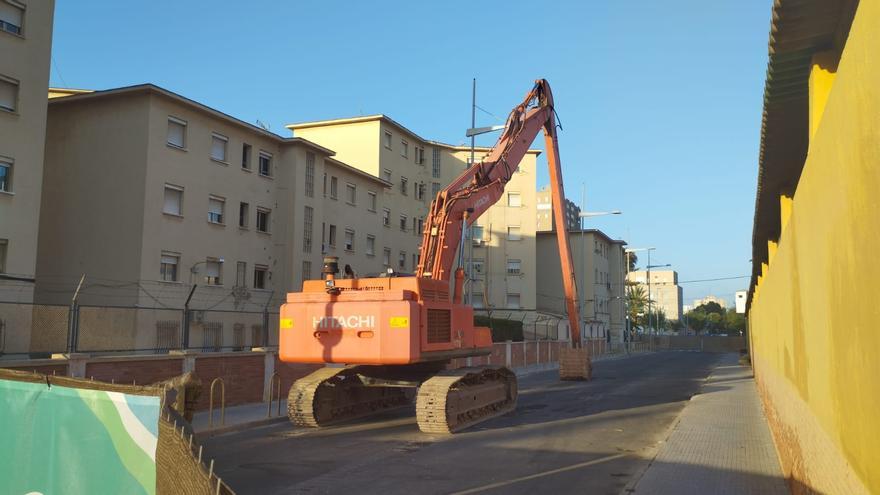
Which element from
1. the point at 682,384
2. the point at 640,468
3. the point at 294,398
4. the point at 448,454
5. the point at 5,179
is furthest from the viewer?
the point at 682,384

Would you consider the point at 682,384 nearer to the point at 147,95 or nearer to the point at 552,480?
the point at 552,480

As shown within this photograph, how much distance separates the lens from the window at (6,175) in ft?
66.1

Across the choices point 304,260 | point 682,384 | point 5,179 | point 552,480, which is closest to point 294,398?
point 552,480

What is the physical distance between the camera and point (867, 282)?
3.27 m

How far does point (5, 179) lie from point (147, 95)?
643 cm

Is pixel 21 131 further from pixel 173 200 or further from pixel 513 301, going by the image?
pixel 513 301

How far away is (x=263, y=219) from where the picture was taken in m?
31.4

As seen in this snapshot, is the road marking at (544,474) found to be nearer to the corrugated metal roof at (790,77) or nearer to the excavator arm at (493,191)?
the corrugated metal roof at (790,77)

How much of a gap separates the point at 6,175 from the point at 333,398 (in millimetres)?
13649

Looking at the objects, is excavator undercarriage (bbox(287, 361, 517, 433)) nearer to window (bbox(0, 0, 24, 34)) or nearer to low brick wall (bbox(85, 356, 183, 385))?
low brick wall (bbox(85, 356, 183, 385))

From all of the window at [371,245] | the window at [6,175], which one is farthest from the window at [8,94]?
the window at [371,245]

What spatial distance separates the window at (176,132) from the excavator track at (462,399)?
678 inches

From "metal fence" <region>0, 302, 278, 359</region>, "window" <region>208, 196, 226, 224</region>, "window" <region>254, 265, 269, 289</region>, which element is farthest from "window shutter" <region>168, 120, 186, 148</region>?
"metal fence" <region>0, 302, 278, 359</region>

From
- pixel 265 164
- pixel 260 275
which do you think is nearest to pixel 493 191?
pixel 260 275
